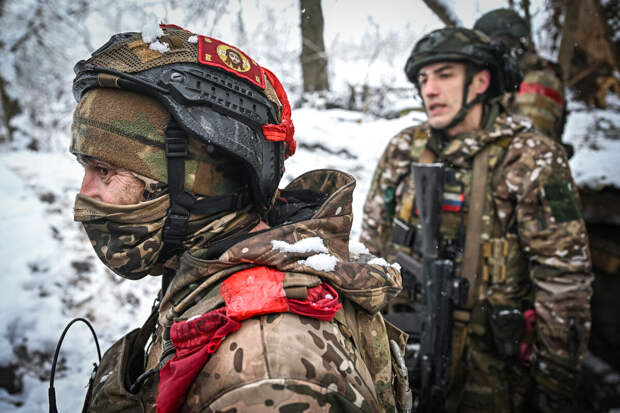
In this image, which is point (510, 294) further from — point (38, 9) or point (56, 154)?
point (56, 154)

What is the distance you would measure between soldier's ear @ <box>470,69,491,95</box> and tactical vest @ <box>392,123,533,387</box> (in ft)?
1.76

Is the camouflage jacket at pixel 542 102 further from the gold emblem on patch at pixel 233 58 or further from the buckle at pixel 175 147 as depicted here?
the buckle at pixel 175 147

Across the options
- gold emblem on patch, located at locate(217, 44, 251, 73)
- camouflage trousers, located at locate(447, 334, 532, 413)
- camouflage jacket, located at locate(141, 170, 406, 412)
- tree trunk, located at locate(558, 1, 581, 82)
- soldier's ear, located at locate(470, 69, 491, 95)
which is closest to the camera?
camouflage jacket, located at locate(141, 170, 406, 412)

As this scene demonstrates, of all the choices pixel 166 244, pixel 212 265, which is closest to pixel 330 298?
pixel 212 265

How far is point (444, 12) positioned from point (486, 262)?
11.0 feet

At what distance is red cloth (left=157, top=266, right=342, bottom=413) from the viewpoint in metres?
0.86

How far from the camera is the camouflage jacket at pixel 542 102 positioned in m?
4.32

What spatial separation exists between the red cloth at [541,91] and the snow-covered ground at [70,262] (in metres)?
1.46

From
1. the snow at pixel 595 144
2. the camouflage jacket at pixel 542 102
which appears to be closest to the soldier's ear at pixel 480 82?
the camouflage jacket at pixel 542 102

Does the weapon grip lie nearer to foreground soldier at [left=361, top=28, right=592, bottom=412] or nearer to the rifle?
the rifle

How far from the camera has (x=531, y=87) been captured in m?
4.50

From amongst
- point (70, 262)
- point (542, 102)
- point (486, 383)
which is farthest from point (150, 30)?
point (542, 102)

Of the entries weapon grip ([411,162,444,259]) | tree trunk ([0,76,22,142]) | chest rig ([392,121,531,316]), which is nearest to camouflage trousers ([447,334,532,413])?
chest rig ([392,121,531,316])

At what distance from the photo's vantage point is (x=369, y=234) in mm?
3553
